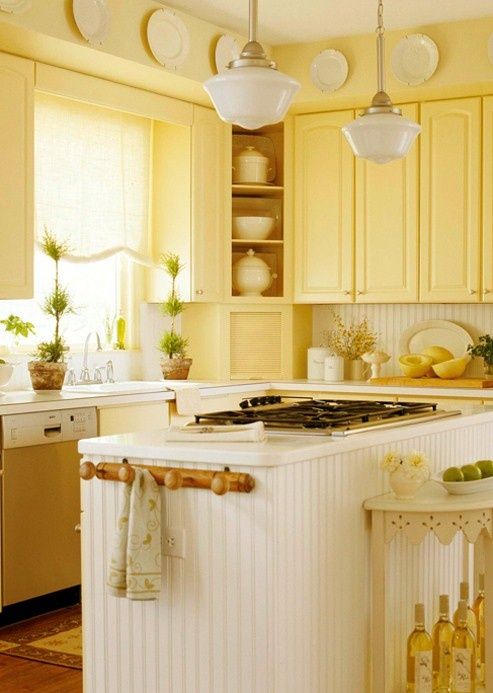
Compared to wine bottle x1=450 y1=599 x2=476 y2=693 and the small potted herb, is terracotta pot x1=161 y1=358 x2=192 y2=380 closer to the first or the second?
the small potted herb

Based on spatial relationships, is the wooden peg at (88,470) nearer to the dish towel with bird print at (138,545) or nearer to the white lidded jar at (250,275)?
the dish towel with bird print at (138,545)

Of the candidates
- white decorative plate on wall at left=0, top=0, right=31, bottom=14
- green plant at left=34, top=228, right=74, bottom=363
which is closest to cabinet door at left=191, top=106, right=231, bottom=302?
green plant at left=34, top=228, right=74, bottom=363

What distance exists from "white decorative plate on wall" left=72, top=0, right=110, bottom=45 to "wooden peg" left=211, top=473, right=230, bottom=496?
2.81 metres

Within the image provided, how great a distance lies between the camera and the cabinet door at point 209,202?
6012mm

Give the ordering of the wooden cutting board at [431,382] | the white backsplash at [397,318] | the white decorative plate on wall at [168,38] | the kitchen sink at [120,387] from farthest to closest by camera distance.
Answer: the white backsplash at [397,318] < the wooden cutting board at [431,382] < the white decorative plate on wall at [168,38] < the kitchen sink at [120,387]

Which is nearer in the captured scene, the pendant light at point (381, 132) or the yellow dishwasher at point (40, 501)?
the pendant light at point (381, 132)

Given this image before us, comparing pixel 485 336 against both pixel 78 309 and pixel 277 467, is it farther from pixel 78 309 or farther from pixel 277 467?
pixel 277 467

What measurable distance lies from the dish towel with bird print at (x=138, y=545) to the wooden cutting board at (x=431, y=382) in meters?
3.16

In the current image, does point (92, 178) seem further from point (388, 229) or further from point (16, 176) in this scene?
point (388, 229)

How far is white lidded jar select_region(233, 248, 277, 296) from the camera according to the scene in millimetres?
6227

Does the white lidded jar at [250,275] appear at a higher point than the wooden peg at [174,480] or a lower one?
higher

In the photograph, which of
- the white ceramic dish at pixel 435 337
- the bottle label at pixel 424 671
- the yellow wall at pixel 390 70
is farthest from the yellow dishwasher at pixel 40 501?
the yellow wall at pixel 390 70

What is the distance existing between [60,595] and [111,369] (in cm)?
150

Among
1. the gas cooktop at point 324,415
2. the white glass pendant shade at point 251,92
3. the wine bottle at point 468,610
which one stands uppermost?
the white glass pendant shade at point 251,92
